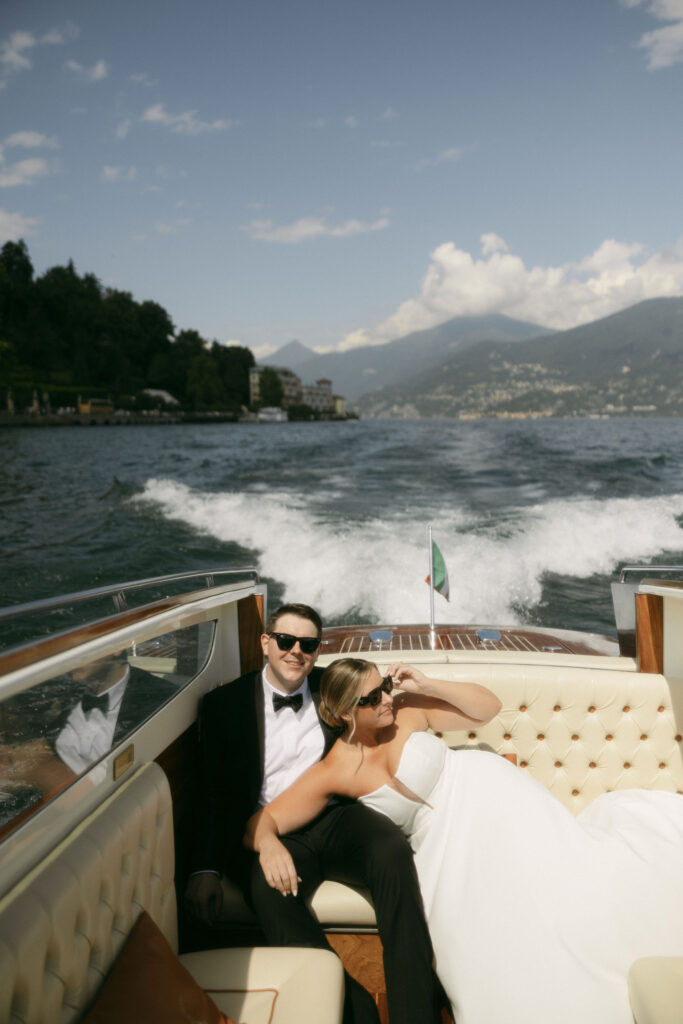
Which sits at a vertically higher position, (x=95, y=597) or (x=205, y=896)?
(x=95, y=597)

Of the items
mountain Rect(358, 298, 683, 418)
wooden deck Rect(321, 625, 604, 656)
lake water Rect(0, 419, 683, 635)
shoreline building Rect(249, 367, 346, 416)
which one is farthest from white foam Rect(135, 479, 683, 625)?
mountain Rect(358, 298, 683, 418)

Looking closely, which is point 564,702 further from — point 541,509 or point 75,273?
point 75,273

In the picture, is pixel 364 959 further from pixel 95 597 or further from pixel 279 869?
pixel 95 597

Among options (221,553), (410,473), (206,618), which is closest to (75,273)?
(410,473)

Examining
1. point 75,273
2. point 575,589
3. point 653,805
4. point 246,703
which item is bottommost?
point 575,589

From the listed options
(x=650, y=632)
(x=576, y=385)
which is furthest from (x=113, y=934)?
(x=576, y=385)

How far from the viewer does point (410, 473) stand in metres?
16.2

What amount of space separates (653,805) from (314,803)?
107 centimetres

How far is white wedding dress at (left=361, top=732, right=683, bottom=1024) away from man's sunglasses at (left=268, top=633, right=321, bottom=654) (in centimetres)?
43

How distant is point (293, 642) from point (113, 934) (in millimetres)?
917

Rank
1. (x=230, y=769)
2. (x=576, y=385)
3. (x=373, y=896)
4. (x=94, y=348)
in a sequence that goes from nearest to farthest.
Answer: (x=373, y=896) → (x=230, y=769) → (x=94, y=348) → (x=576, y=385)

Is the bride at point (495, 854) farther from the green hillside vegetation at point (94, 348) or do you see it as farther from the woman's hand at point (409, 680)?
the green hillside vegetation at point (94, 348)

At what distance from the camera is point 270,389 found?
79375 mm

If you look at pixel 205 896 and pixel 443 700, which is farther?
pixel 443 700
